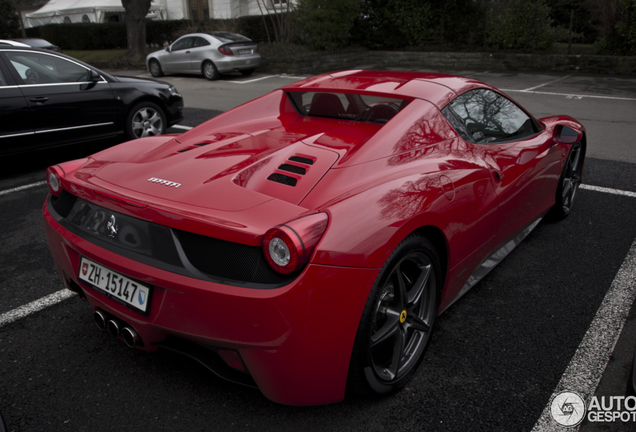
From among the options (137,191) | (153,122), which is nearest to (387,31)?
(153,122)

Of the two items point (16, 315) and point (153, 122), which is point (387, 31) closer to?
point (153, 122)

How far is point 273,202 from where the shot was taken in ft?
6.61

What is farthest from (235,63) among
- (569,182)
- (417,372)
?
(417,372)

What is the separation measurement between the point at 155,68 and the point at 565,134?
609 inches

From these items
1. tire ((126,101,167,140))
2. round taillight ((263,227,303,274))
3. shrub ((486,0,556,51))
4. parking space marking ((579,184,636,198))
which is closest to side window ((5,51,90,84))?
tire ((126,101,167,140))

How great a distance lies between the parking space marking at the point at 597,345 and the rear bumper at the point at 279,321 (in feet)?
3.12

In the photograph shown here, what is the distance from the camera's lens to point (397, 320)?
2.23m

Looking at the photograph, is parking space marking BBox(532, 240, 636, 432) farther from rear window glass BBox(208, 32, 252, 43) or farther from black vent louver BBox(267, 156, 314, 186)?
rear window glass BBox(208, 32, 252, 43)

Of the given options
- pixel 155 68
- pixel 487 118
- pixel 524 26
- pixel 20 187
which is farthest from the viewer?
pixel 524 26

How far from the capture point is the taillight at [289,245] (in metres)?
1.77

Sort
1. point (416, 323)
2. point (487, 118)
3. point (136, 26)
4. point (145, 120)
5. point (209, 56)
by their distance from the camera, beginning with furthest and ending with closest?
point (136, 26)
point (209, 56)
point (145, 120)
point (487, 118)
point (416, 323)

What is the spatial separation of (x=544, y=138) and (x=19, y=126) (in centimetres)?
540

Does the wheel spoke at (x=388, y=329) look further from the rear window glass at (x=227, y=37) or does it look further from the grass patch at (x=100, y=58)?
the grass patch at (x=100, y=58)

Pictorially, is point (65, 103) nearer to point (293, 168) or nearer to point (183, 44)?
point (293, 168)
